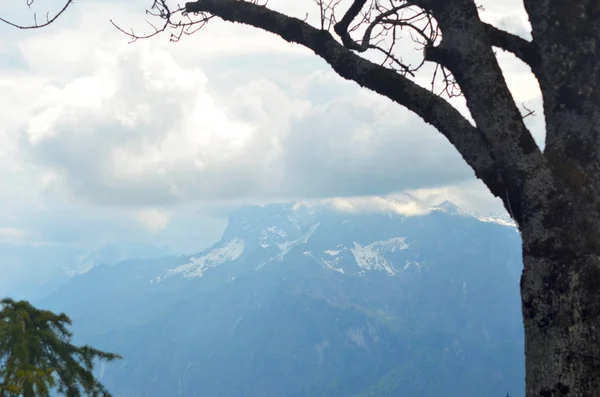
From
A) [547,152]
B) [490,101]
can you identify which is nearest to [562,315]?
[547,152]

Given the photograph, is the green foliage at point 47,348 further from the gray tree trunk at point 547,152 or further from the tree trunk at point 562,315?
the tree trunk at point 562,315

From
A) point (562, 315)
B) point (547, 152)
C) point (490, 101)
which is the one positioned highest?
point (490, 101)

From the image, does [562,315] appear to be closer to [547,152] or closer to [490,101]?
[547,152]

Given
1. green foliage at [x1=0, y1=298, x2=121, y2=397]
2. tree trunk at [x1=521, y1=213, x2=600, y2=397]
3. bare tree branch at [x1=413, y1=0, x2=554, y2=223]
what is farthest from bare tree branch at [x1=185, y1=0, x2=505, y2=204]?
green foliage at [x1=0, y1=298, x2=121, y2=397]

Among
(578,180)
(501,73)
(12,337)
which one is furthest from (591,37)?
(12,337)

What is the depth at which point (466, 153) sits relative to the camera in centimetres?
452

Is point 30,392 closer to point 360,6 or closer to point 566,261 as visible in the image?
point 360,6

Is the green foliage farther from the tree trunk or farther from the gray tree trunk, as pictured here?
the tree trunk

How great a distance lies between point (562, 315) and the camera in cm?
388

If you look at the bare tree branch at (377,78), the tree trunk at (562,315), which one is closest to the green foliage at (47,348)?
the bare tree branch at (377,78)

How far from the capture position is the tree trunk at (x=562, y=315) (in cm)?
378

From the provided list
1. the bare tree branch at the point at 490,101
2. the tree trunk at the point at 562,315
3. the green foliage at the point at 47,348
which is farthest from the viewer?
the green foliage at the point at 47,348

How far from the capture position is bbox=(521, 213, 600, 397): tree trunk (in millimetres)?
3775

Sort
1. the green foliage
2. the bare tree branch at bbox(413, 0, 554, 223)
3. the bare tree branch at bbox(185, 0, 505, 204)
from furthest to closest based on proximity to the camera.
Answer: the green foliage < the bare tree branch at bbox(185, 0, 505, 204) < the bare tree branch at bbox(413, 0, 554, 223)
